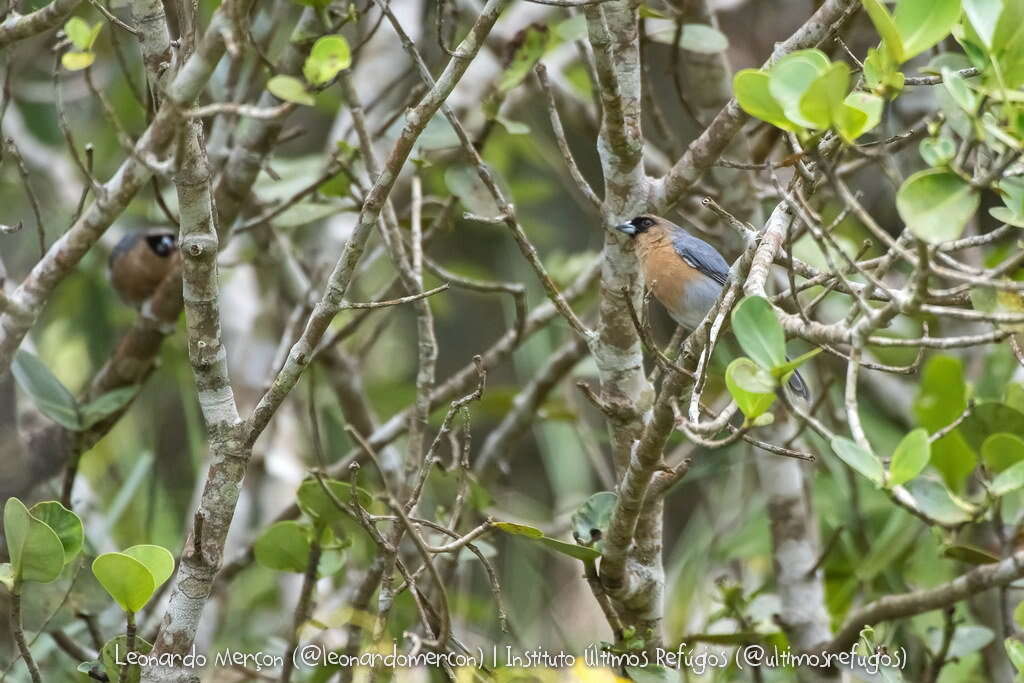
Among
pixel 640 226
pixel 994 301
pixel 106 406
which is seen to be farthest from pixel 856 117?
pixel 106 406

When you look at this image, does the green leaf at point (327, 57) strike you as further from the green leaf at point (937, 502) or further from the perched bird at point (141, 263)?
the perched bird at point (141, 263)

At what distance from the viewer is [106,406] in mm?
3314

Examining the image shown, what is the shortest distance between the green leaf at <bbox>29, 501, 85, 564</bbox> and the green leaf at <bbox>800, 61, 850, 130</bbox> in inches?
64.8

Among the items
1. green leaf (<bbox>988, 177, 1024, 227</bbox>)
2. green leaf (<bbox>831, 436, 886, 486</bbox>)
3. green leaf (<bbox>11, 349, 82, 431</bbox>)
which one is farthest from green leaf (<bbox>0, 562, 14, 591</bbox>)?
green leaf (<bbox>988, 177, 1024, 227</bbox>)

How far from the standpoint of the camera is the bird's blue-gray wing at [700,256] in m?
3.96

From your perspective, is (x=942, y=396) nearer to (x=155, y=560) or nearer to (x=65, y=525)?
(x=155, y=560)

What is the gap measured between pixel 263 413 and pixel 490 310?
6.00m

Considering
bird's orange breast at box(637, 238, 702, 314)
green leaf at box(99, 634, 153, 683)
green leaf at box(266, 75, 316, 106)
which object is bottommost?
green leaf at box(99, 634, 153, 683)

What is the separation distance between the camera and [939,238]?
1491 millimetres

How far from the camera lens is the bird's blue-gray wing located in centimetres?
396

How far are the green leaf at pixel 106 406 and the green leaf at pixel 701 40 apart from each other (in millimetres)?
2028

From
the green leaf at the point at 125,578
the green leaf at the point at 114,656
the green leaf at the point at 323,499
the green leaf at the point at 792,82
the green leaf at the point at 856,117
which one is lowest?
the green leaf at the point at 114,656

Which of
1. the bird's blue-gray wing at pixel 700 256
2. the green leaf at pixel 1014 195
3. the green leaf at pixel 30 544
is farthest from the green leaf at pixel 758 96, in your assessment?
the bird's blue-gray wing at pixel 700 256

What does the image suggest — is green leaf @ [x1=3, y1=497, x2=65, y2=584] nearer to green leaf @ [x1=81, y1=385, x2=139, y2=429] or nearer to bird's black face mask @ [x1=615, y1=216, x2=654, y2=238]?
green leaf @ [x1=81, y1=385, x2=139, y2=429]
